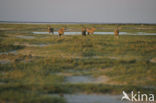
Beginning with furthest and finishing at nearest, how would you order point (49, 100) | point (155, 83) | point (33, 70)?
point (33, 70), point (155, 83), point (49, 100)

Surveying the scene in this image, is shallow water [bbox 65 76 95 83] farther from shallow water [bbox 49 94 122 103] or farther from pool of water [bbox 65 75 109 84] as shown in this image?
shallow water [bbox 49 94 122 103]

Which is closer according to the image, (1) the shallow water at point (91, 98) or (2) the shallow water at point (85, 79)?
(1) the shallow water at point (91, 98)

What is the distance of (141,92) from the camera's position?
7.78 m

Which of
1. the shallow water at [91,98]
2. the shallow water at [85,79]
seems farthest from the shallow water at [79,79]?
the shallow water at [91,98]

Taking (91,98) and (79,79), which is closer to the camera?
(91,98)

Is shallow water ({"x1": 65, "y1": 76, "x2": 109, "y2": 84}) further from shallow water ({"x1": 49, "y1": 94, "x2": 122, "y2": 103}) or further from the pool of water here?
shallow water ({"x1": 49, "y1": 94, "x2": 122, "y2": 103})

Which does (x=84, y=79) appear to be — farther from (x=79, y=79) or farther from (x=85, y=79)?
(x=79, y=79)

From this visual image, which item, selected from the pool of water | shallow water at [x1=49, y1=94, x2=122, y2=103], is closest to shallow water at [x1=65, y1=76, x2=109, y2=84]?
the pool of water

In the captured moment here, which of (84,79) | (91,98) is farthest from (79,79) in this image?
(91,98)

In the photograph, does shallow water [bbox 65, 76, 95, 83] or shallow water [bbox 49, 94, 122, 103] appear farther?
shallow water [bbox 65, 76, 95, 83]

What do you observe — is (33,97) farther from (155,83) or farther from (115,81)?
(155,83)

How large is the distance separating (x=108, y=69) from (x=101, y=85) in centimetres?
320

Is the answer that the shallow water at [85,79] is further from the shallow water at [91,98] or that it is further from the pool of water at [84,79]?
the shallow water at [91,98]

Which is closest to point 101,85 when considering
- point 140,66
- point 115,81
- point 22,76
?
point 115,81
